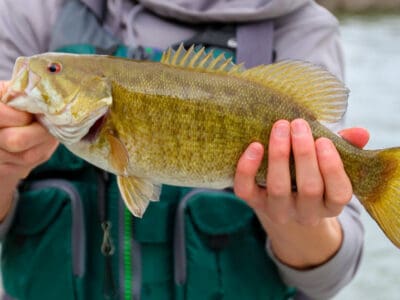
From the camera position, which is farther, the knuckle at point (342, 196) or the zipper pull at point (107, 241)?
the zipper pull at point (107, 241)

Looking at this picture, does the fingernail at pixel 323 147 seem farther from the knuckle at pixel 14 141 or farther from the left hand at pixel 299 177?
the knuckle at pixel 14 141

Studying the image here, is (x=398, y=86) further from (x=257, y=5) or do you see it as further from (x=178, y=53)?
(x=178, y=53)

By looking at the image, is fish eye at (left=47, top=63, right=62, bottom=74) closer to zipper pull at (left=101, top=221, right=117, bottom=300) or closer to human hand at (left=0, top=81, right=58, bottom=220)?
human hand at (left=0, top=81, right=58, bottom=220)

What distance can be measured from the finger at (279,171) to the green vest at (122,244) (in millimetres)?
424

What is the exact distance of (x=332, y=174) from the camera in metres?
1.65

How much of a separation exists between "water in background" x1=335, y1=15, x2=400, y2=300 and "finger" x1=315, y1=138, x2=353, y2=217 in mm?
2606

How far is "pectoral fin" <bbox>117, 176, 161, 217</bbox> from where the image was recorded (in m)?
1.66

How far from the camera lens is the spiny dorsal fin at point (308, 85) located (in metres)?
1.69

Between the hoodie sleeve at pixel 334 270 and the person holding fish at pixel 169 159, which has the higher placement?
the person holding fish at pixel 169 159

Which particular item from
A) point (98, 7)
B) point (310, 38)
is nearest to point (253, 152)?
point (310, 38)

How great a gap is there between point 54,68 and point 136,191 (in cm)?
33

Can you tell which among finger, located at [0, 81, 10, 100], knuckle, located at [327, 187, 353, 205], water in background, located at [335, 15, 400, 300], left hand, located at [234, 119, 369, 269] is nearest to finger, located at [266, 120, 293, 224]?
left hand, located at [234, 119, 369, 269]

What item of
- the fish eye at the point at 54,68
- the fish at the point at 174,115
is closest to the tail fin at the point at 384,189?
the fish at the point at 174,115

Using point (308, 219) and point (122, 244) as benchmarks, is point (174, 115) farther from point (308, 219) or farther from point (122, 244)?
point (122, 244)
